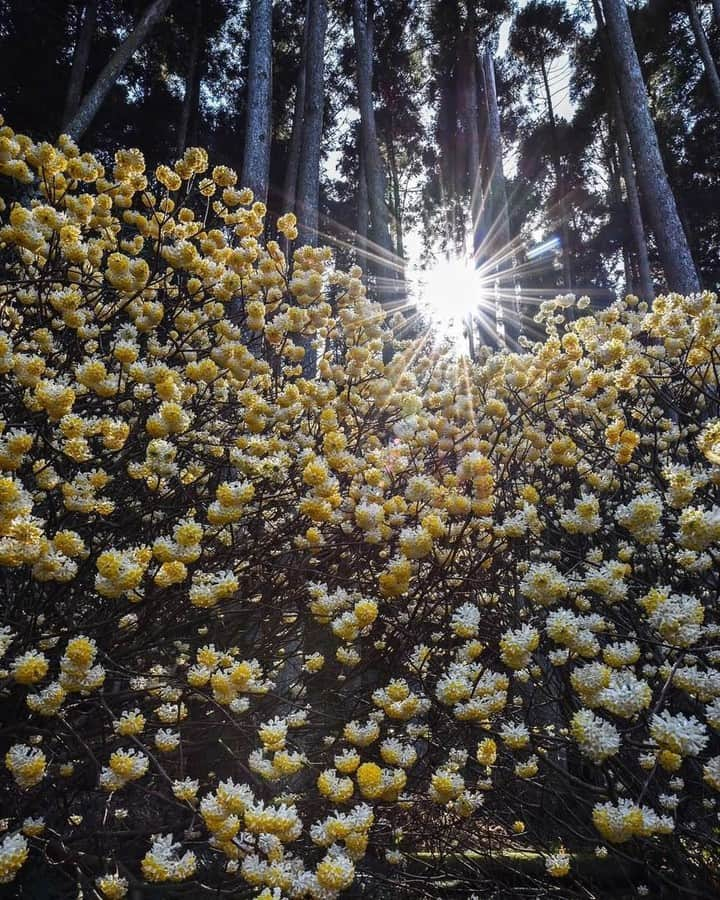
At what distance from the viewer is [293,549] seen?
93.5 inches

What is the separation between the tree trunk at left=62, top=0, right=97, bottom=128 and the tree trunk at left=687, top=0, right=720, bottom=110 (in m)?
9.22

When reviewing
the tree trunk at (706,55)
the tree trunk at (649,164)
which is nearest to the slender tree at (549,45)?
the tree trunk at (706,55)

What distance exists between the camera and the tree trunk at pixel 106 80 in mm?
5020

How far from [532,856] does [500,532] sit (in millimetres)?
1407

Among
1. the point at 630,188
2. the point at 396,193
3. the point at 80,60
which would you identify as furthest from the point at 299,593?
the point at 396,193

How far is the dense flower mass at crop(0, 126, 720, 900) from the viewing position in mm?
1404

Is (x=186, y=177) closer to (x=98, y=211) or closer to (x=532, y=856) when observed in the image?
(x=98, y=211)

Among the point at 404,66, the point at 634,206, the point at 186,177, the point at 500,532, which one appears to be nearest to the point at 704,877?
the point at 500,532

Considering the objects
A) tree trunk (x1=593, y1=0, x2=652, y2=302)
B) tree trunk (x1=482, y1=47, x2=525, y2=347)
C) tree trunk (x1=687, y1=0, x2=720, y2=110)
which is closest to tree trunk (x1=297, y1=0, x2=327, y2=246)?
tree trunk (x1=482, y1=47, x2=525, y2=347)

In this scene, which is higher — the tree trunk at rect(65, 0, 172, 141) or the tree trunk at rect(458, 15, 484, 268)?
the tree trunk at rect(458, 15, 484, 268)

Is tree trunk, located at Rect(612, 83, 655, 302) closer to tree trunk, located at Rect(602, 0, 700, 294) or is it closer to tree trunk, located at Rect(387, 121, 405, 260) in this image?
tree trunk, located at Rect(387, 121, 405, 260)

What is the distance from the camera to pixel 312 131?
18.4 feet

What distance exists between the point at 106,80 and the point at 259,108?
5.22ft

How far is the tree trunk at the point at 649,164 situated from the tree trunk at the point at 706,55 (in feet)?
13.5
